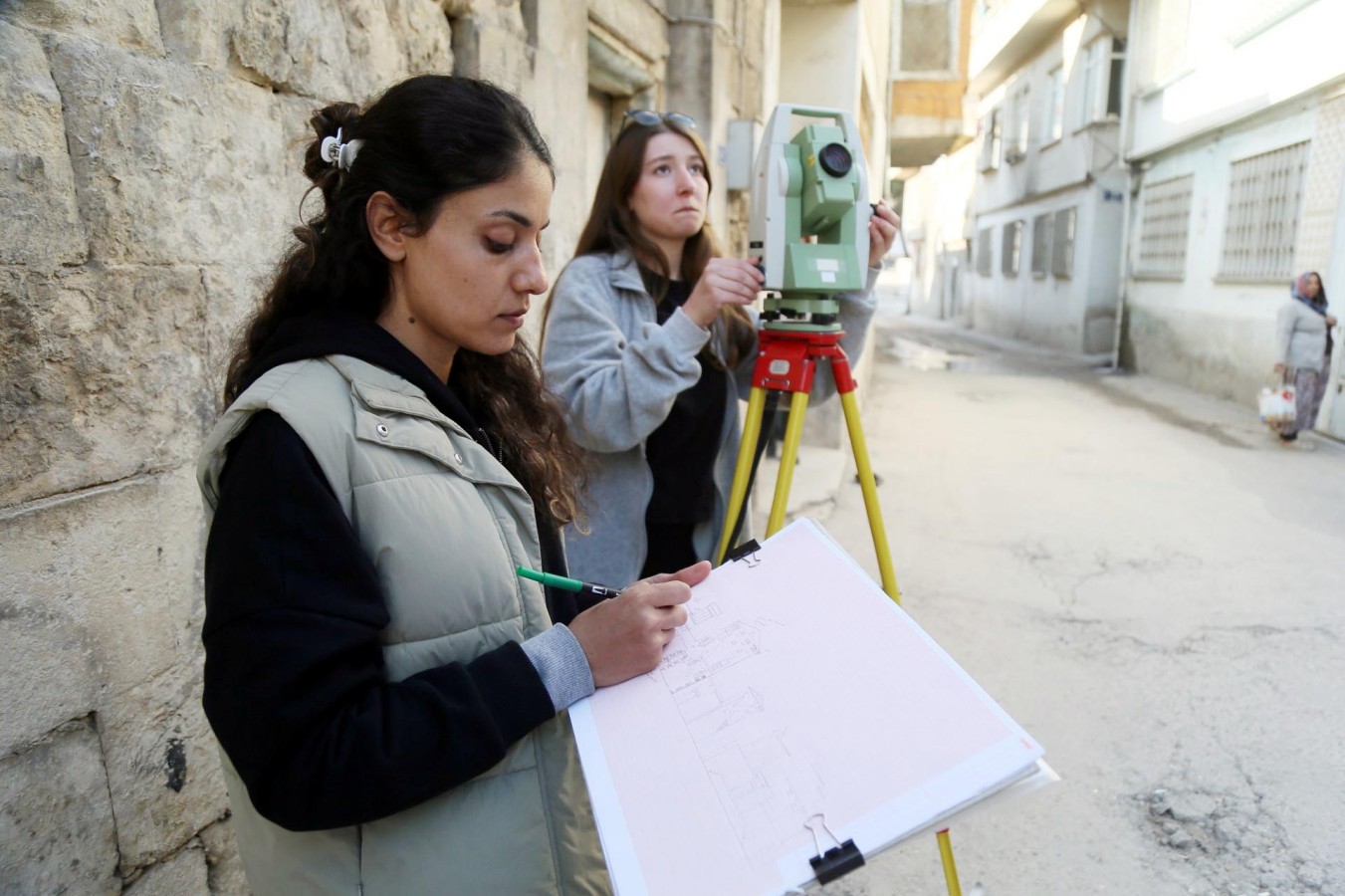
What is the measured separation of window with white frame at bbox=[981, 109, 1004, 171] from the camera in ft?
62.2

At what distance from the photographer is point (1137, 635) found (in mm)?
3322

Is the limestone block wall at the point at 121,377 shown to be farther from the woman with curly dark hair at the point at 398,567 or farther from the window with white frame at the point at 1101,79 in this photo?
the window with white frame at the point at 1101,79

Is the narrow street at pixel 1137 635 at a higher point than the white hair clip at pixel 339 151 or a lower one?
lower

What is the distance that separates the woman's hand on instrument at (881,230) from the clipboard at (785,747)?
3.97 feet

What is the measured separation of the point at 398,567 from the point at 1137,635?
3232 millimetres

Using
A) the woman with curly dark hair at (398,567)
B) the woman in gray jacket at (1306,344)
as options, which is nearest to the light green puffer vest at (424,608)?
the woman with curly dark hair at (398,567)

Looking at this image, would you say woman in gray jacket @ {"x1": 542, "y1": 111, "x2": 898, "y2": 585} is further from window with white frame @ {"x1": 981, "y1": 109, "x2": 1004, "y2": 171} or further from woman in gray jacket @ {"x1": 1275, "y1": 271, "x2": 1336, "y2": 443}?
window with white frame @ {"x1": 981, "y1": 109, "x2": 1004, "y2": 171}

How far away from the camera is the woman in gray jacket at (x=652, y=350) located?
1728mm

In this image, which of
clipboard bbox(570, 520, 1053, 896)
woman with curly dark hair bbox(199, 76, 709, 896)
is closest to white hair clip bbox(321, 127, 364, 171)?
woman with curly dark hair bbox(199, 76, 709, 896)

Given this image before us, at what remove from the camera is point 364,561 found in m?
0.80

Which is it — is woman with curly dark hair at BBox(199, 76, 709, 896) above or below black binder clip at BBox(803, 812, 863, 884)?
above

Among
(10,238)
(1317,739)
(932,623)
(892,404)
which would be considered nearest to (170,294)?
(10,238)

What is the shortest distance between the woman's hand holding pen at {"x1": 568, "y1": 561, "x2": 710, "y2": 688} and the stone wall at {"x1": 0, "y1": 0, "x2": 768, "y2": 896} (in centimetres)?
77

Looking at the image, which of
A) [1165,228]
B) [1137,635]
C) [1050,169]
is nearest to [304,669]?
[1137,635]
